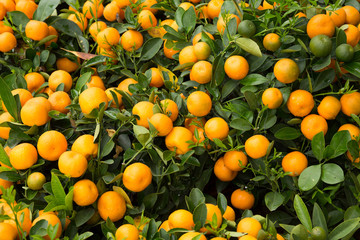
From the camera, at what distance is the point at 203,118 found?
3.87 ft

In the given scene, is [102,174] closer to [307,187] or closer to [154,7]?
[307,187]

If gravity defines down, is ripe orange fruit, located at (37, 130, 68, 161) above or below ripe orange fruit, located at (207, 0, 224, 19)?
below

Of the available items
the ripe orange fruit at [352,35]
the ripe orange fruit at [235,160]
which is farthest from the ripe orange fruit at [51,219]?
the ripe orange fruit at [352,35]

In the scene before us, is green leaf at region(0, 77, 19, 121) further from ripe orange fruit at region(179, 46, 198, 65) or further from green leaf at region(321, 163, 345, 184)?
green leaf at region(321, 163, 345, 184)

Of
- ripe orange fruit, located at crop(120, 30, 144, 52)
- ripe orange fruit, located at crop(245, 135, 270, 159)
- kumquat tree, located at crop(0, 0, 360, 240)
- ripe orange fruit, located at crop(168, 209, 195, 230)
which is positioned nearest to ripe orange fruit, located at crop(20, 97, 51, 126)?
kumquat tree, located at crop(0, 0, 360, 240)

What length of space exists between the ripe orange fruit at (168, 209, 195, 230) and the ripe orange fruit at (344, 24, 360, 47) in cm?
68

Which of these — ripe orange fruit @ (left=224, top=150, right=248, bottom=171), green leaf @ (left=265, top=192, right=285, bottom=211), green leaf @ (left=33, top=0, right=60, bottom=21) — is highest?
green leaf @ (left=33, top=0, right=60, bottom=21)

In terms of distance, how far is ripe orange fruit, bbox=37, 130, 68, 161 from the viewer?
1.02 m

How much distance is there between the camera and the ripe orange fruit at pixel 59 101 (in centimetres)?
114

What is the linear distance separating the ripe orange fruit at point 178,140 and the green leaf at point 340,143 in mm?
372

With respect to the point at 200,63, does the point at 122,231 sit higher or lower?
lower

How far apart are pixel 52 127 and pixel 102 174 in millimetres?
221

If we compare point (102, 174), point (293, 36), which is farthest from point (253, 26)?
point (102, 174)

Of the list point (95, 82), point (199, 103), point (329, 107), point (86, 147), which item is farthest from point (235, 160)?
point (95, 82)
